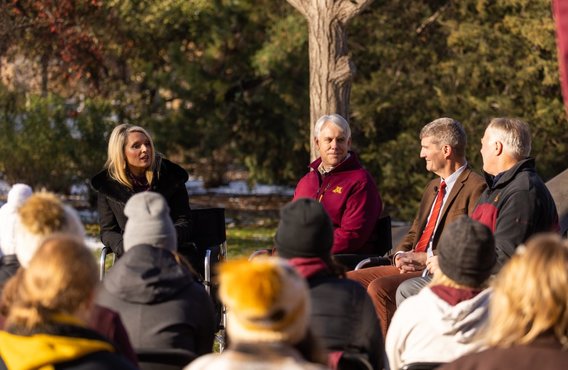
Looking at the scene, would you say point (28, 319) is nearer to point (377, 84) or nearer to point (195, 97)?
point (377, 84)

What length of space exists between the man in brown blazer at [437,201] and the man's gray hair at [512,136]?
46 centimetres

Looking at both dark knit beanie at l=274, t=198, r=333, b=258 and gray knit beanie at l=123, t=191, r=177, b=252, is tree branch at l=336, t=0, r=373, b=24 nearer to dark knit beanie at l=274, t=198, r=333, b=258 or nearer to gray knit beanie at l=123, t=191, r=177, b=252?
gray knit beanie at l=123, t=191, r=177, b=252

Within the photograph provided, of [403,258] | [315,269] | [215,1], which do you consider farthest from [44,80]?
[315,269]

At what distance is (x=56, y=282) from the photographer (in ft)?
10.2

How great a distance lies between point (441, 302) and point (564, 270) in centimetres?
89

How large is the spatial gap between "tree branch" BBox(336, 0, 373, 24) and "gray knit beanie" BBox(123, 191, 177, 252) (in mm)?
4867

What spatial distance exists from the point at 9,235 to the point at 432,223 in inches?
107

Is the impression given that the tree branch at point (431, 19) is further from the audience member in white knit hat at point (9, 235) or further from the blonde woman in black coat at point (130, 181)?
the audience member in white knit hat at point (9, 235)

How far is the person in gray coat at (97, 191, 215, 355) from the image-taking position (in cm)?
407

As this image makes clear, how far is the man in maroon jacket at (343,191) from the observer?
6484mm

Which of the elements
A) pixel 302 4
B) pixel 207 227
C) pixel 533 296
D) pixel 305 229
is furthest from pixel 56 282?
pixel 302 4

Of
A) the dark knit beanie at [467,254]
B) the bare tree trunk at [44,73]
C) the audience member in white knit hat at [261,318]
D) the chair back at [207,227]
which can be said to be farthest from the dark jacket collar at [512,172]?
the bare tree trunk at [44,73]

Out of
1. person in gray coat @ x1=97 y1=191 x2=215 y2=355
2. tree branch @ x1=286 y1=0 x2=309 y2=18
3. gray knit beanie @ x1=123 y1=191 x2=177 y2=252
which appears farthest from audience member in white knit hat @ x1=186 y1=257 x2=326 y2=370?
tree branch @ x1=286 y1=0 x2=309 y2=18

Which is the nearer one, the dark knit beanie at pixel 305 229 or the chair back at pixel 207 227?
the dark knit beanie at pixel 305 229
